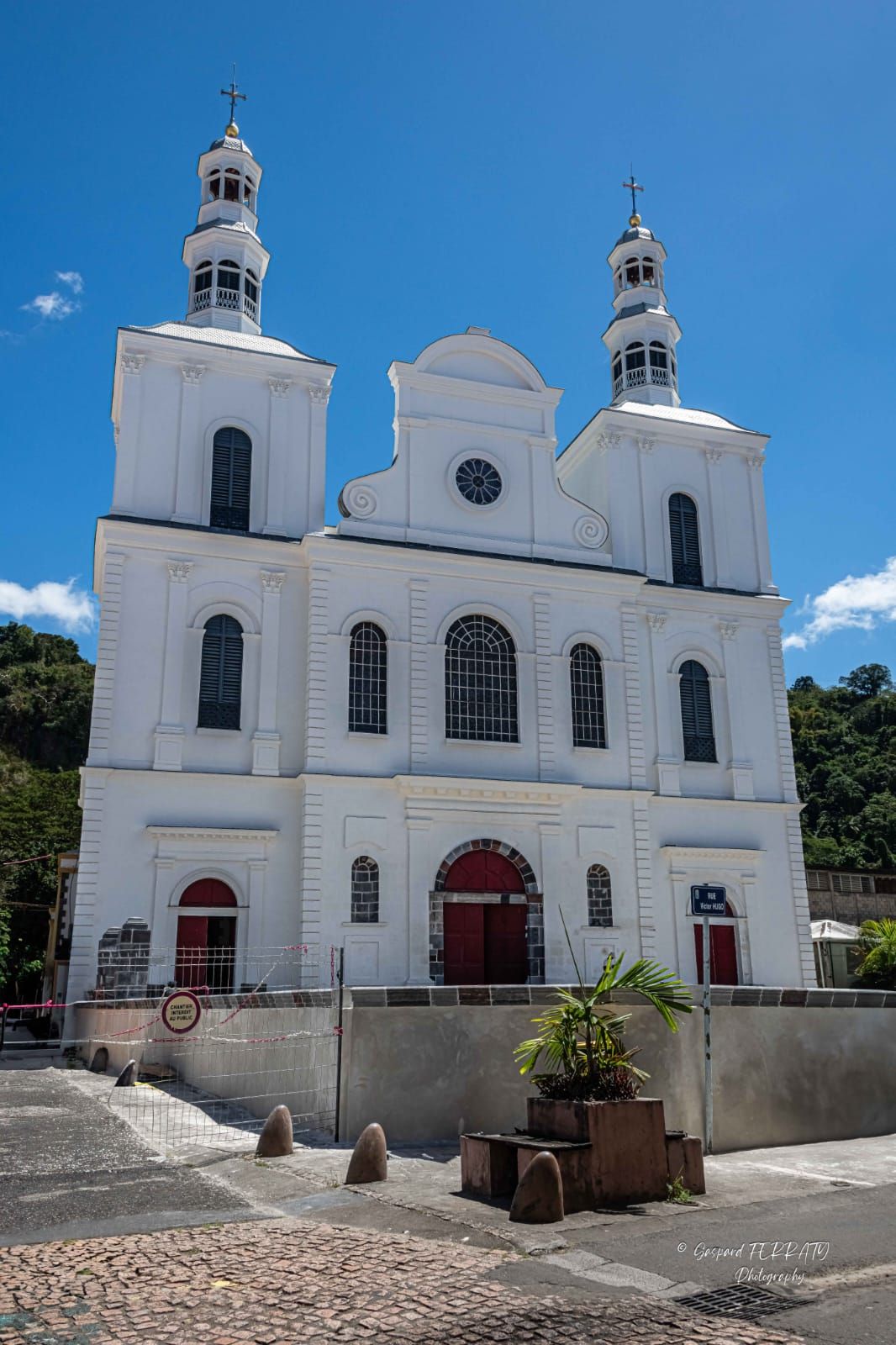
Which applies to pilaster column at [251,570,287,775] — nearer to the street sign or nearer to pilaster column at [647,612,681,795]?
pilaster column at [647,612,681,795]

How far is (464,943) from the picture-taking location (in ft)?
78.2

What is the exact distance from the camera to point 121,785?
74.2 feet

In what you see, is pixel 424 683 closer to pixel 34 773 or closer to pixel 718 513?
pixel 718 513

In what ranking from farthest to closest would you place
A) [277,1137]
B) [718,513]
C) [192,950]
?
[718,513]
[192,950]
[277,1137]

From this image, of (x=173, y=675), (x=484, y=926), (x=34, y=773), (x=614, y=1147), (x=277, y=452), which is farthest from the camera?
(x=34, y=773)

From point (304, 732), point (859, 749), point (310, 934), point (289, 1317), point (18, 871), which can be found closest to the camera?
point (289, 1317)

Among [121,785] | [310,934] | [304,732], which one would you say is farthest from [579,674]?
[121,785]

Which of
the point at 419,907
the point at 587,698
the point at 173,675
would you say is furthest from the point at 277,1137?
the point at 587,698

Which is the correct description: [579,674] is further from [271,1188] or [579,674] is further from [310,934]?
[271,1188]

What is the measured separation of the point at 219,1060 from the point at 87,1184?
5388mm

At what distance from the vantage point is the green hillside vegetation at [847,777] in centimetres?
5591

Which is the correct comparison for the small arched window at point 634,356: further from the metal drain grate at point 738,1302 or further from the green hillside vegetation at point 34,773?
the metal drain grate at point 738,1302

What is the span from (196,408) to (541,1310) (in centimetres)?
2280

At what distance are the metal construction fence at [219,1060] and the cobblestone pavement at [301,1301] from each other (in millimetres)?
4293
